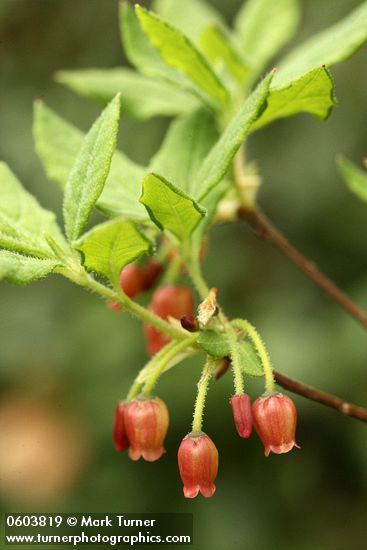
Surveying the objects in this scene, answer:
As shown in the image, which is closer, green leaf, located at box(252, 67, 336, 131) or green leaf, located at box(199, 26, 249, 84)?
green leaf, located at box(252, 67, 336, 131)

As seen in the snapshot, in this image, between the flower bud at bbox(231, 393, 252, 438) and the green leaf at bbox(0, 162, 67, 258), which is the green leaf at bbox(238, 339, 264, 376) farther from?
the green leaf at bbox(0, 162, 67, 258)

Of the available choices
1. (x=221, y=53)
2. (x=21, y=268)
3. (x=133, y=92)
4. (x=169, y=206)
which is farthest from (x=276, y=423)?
(x=133, y=92)

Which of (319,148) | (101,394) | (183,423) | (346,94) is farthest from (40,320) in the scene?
(346,94)

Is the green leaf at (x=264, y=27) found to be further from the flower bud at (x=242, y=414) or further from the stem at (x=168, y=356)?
the flower bud at (x=242, y=414)

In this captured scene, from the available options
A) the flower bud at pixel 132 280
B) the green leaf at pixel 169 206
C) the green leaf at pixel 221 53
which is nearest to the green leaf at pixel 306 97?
the green leaf at pixel 169 206

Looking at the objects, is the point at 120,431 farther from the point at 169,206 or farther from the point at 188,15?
the point at 188,15

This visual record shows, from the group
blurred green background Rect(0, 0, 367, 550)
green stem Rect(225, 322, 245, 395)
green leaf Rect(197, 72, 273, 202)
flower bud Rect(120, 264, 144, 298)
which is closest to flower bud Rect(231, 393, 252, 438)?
green stem Rect(225, 322, 245, 395)

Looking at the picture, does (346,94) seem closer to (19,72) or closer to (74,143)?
(19,72)
